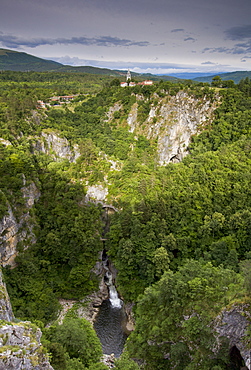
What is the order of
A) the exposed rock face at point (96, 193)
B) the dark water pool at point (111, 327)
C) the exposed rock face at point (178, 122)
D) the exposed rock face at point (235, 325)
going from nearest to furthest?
the exposed rock face at point (235, 325) < the dark water pool at point (111, 327) < the exposed rock face at point (96, 193) < the exposed rock face at point (178, 122)

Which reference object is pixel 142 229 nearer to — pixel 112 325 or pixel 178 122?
pixel 112 325

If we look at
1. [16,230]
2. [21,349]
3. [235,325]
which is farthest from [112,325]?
[21,349]

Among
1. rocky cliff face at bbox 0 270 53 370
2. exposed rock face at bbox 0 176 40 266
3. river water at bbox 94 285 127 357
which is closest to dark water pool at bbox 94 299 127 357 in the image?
river water at bbox 94 285 127 357

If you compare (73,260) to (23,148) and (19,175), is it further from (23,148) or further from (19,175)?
(23,148)

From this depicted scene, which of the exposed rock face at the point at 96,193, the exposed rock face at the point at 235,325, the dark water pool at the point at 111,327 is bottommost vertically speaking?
the dark water pool at the point at 111,327

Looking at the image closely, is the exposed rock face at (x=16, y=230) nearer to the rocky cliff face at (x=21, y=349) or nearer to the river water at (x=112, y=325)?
the river water at (x=112, y=325)

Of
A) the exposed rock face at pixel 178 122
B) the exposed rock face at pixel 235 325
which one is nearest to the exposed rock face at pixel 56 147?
the exposed rock face at pixel 178 122
